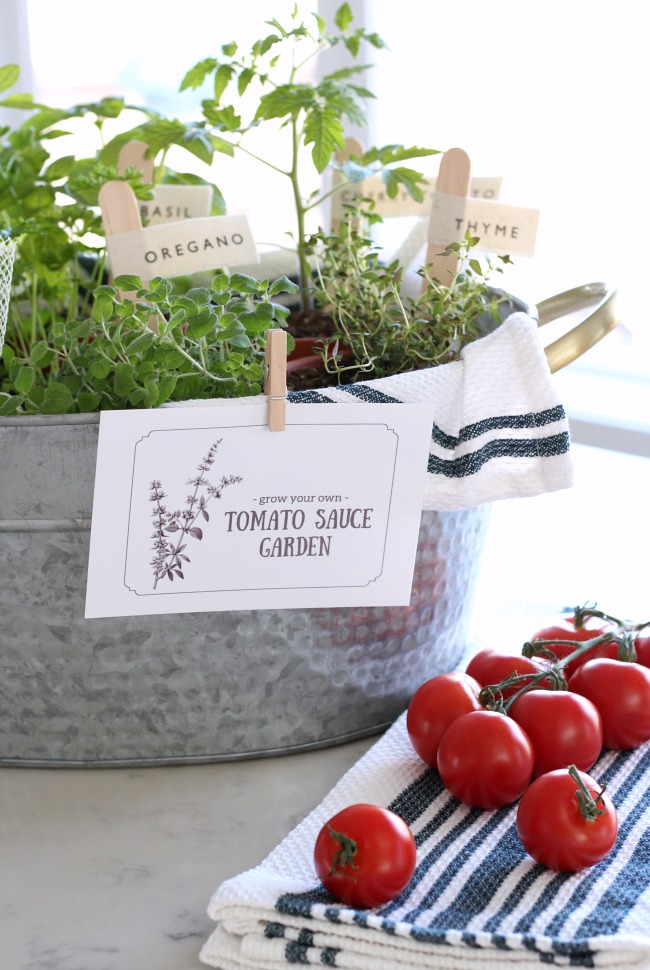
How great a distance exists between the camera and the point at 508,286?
0.84m

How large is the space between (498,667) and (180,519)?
0.81 ft

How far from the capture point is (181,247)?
794mm

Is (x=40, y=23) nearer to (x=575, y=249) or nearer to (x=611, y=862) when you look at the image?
(x=575, y=249)

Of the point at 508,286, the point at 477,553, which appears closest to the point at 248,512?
the point at 477,553

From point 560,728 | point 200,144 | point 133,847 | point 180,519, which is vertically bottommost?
point 133,847

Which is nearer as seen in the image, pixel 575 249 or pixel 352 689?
pixel 352 689

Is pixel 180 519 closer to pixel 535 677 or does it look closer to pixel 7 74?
pixel 535 677

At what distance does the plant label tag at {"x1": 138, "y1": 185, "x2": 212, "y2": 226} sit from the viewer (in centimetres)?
94

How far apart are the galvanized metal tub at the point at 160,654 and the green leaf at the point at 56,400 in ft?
0.11

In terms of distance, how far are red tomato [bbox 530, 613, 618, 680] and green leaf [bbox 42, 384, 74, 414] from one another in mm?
366

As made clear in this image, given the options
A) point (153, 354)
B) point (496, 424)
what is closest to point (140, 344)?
point (153, 354)

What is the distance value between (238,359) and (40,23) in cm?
124

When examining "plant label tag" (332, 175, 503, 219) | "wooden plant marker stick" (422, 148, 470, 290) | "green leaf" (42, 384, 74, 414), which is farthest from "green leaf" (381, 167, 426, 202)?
"green leaf" (42, 384, 74, 414)

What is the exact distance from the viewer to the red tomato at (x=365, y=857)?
1.77 feet
